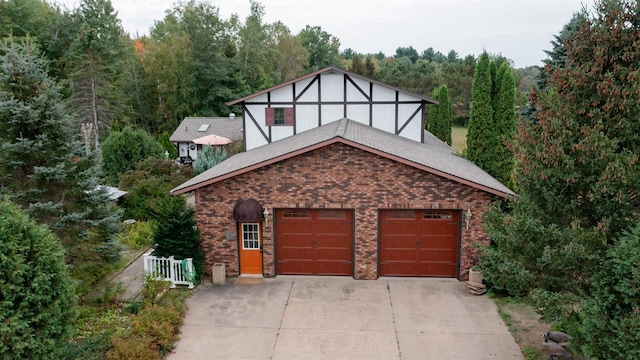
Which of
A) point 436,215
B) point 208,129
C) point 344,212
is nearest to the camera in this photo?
point 436,215

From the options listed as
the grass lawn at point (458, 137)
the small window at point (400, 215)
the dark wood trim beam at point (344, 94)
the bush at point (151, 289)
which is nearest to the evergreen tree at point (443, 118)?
the grass lawn at point (458, 137)

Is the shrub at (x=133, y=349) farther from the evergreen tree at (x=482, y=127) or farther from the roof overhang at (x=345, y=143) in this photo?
the evergreen tree at (x=482, y=127)

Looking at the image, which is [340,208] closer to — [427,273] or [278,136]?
[427,273]

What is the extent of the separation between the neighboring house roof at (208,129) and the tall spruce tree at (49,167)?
25.0m

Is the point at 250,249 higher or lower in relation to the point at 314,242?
lower

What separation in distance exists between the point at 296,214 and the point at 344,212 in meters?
1.50

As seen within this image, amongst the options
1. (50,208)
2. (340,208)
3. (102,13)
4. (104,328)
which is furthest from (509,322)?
(102,13)

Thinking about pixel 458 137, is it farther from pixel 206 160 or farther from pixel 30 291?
pixel 30 291

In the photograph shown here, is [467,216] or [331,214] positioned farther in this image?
[331,214]

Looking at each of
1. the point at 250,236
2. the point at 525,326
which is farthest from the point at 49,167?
the point at 525,326

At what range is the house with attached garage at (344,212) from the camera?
14.3m

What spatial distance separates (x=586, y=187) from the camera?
8.71 meters

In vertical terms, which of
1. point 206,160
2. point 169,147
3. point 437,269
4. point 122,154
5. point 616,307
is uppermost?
point 169,147

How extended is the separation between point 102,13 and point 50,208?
4412 centimetres
